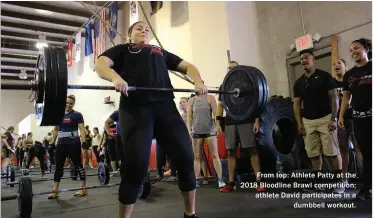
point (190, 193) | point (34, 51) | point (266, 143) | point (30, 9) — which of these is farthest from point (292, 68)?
point (34, 51)

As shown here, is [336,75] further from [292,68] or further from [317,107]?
[292,68]

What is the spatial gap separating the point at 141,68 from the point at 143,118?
269 millimetres

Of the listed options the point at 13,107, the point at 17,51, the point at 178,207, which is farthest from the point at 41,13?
the point at 178,207

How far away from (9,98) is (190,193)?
15.3 m

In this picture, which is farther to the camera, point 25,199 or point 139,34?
point 25,199

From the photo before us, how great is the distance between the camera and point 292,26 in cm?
512

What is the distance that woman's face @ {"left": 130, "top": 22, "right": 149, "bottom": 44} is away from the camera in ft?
5.50

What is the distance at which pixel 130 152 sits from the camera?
1.38m

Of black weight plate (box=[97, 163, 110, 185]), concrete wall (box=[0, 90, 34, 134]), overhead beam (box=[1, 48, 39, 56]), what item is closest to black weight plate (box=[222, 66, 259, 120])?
black weight plate (box=[97, 163, 110, 185])

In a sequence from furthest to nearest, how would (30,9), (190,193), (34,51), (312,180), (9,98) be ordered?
1. (9,98)
2. (34,51)
3. (30,9)
4. (312,180)
5. (190,193)

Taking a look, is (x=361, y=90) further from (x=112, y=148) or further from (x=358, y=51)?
(x=112, y=148)

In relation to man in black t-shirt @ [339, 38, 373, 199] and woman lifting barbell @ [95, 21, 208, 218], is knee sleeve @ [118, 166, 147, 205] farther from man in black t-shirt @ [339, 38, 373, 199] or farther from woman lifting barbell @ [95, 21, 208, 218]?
man in black t-shirt @ [339, 38, 373, 199]

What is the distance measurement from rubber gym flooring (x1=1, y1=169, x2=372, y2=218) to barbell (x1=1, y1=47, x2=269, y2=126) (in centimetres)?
65

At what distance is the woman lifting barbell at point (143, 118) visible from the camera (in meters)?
1.39
